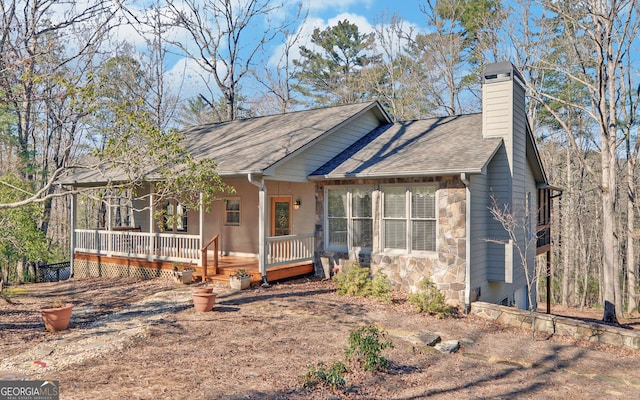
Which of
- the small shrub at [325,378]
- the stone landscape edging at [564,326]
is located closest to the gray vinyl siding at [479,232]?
the stone landscape edging at [564,326]

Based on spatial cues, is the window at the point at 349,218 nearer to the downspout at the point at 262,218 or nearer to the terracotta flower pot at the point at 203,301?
the downspout at the point at 262,218

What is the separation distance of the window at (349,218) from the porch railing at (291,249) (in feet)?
2.13

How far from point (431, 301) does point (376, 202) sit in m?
2.92

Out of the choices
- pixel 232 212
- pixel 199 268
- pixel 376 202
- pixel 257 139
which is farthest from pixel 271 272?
pixel 257 139

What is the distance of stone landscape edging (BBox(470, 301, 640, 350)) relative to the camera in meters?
7.95

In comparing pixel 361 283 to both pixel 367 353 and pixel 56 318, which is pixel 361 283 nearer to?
pixel 367 353

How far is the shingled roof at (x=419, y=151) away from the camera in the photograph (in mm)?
9727

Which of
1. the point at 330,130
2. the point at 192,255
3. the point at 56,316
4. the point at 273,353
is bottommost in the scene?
the point at 273,353

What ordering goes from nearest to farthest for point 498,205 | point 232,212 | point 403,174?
point 403,174
point 498,205
point 232,212

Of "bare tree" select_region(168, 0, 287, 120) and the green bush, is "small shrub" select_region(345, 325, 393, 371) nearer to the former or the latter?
the green bush

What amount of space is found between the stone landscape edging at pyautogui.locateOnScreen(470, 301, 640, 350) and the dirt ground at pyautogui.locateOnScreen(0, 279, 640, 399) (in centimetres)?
24

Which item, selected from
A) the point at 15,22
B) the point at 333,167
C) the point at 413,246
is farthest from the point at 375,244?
the point at 15,22

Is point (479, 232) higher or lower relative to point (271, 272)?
higher

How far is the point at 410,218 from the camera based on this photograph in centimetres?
1042
